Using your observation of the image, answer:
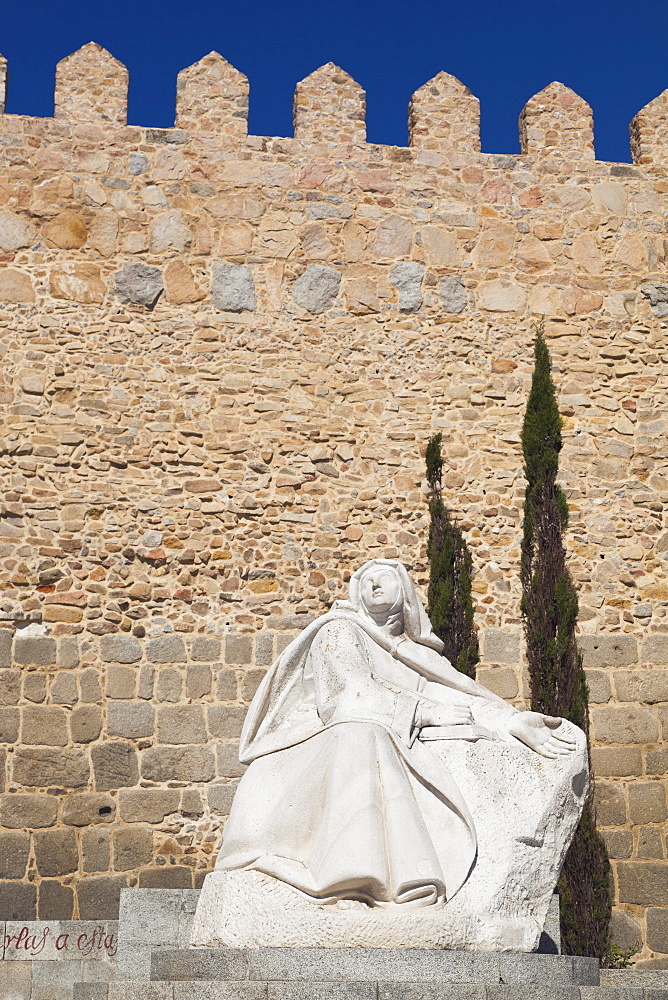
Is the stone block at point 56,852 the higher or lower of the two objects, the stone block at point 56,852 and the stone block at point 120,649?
the lower

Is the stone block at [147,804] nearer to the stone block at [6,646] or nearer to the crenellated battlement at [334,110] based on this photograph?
the stone block at [6,646]

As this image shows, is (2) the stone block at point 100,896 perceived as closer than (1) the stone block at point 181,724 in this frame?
Yes

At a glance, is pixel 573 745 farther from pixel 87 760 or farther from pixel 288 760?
pixel 87 760

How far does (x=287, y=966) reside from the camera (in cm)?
389

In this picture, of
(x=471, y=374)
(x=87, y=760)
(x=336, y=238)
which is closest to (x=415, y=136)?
(x=336, y=238)

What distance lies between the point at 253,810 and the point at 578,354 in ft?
21.5

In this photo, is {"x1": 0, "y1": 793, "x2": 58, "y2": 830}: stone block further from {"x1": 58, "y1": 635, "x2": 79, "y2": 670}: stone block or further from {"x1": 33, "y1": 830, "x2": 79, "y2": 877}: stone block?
{"x1": 58, "y1": 635, "x2": 79, "y2": 670}: stone block

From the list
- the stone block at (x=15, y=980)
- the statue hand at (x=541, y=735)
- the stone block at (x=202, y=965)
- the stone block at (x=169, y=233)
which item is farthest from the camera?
the stone block at (x=169, y=233)

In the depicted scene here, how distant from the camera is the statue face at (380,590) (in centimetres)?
521

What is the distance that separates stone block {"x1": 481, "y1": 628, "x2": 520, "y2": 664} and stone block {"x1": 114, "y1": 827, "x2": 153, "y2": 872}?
2795mm

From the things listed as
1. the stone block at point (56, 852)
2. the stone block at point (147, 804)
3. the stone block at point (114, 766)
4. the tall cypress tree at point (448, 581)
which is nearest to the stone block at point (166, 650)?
the stone block at point (114, 766)

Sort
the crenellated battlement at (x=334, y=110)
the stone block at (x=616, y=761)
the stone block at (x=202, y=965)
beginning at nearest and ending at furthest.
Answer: the stone block at (x=202, y=965), the stone block at (x=616, y=761), the crenellated battlement at (x=334, y=110)

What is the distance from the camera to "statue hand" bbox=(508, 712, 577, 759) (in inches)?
186

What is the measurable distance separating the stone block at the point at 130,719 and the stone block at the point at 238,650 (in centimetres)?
67
